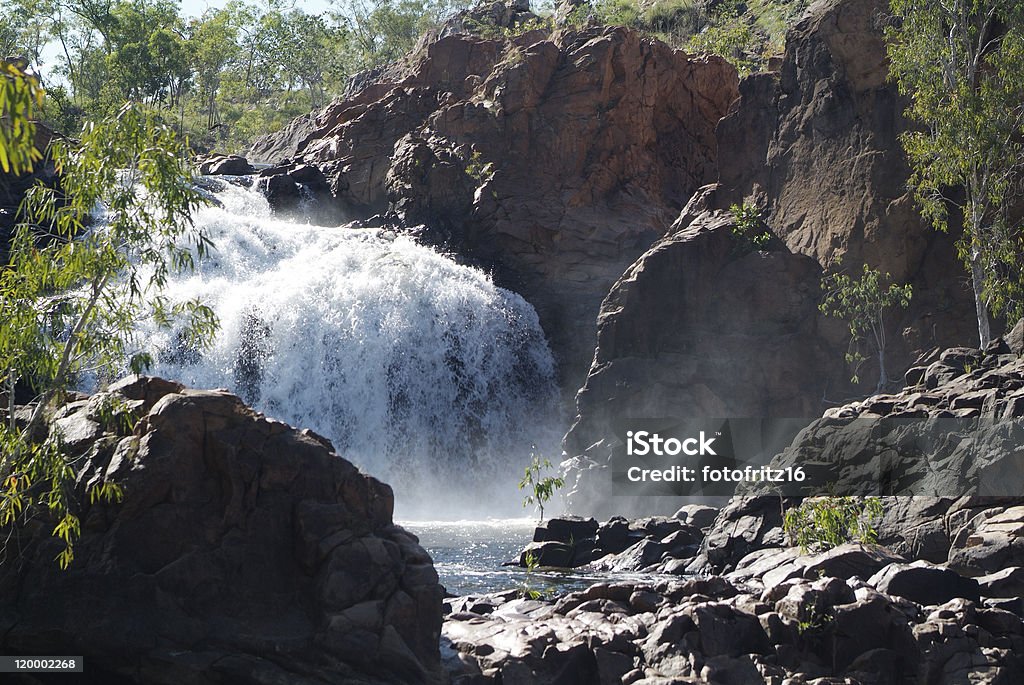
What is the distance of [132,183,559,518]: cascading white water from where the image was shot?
36250mm

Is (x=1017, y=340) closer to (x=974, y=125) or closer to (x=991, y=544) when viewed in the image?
(x=991, y=544)

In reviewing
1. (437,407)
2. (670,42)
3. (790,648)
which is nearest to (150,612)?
(790,648)

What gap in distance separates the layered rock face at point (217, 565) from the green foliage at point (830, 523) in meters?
9.23

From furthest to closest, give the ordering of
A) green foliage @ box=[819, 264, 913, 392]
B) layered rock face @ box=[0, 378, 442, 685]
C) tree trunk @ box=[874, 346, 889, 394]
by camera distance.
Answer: tree trunk @ box=[874, 346, 889, 394]
green foliage @ box=[819, 264, 913, 392]
layered rock face @ box=[0, 378, 442, 685]

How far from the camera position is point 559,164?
46.1 meters

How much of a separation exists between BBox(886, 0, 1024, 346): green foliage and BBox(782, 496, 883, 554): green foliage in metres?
9.40

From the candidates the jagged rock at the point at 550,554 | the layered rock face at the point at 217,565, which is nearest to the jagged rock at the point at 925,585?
the layered rock face at the point at 217,565

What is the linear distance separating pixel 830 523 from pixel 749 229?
17.4m

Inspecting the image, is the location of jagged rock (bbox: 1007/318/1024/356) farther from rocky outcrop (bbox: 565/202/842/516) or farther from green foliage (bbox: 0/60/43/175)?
green foliage (bbox: 0/60/43/175)

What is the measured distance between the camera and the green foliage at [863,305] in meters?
31.7

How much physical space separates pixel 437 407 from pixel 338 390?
11.7 ft

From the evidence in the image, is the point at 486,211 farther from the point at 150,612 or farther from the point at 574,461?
the point at 150,612

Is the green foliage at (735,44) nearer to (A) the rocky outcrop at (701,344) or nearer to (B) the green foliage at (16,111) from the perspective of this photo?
(A) the rocky outcrop at (701,344)

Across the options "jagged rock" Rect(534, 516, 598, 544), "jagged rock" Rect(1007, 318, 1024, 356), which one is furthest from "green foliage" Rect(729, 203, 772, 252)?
"jagged rock" Rect(534, 516, 598, 544)
